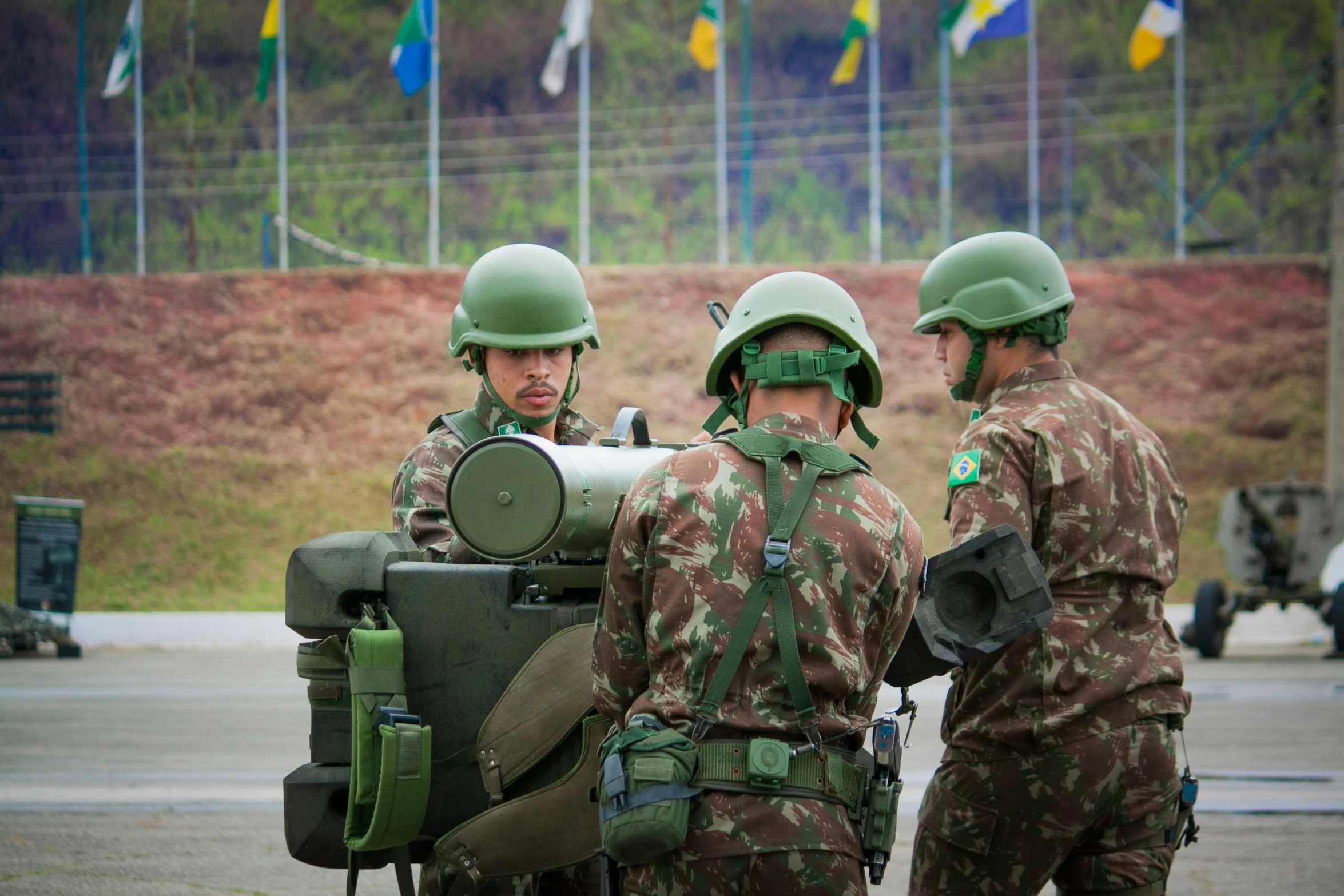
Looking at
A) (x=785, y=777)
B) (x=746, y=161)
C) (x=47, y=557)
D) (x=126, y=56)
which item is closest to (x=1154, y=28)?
(x=746, y=161)

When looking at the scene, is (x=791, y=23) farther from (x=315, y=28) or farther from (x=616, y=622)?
(x=616, y=622)

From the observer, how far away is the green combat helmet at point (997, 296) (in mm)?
4129

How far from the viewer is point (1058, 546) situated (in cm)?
377

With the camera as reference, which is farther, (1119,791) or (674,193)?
(674,193)

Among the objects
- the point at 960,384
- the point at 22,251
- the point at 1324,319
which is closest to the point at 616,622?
the point at 960,384

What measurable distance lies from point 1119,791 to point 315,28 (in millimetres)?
44782

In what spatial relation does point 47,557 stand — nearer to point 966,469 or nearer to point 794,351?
point 966,469

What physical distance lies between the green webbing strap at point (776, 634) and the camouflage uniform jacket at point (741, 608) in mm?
17

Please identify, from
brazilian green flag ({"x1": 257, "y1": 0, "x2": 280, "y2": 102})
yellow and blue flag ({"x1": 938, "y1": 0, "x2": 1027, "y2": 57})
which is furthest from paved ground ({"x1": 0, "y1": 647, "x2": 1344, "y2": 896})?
brazilian green flag ({"x1": 257, "y1": 0, "x2": 280, "y2": 102})

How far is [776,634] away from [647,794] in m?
0.40

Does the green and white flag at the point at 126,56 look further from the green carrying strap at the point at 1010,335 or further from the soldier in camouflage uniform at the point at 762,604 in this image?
the soldier in camouflage uniform at the point at 762,604

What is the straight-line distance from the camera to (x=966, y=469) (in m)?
3.80

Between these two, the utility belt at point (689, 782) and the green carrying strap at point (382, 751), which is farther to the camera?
the green carrying strap at point (382, 751)

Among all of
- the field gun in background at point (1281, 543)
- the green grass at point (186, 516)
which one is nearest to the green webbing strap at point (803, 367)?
the field gun in background at point (1281, 543)
